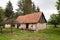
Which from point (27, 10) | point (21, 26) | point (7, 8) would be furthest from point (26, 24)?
point (7, 8)

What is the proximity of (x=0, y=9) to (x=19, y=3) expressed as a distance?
4755 centimetres

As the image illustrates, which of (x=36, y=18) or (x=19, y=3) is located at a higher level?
(x=19, y=3)

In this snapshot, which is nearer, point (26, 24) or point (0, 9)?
point (0, 9)

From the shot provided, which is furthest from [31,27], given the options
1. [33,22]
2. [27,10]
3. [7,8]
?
[7,8]

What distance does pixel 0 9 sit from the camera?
39.7 metres

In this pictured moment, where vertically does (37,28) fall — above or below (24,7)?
below

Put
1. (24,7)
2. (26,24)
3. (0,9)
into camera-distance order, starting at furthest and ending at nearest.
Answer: (24,7) < (26,24) < (0,9)

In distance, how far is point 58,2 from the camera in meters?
40.1

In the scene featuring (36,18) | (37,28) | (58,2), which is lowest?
(37,28)

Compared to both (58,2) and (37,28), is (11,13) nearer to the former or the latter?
(37,28)

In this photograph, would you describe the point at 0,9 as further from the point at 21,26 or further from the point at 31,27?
the point at 21,26

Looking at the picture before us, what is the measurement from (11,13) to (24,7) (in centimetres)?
845

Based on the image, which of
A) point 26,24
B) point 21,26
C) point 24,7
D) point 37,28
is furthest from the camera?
point 24,7

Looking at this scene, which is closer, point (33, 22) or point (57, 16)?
point (57, 16)
